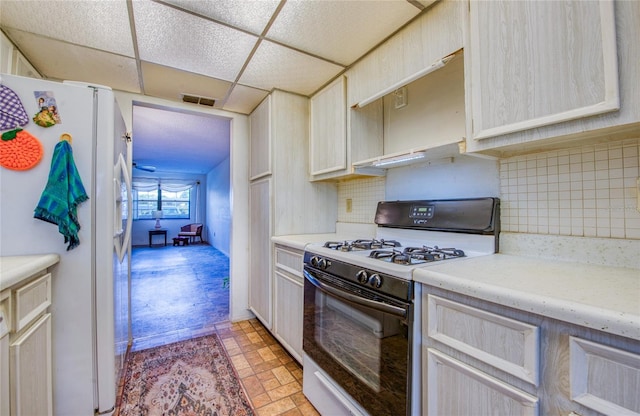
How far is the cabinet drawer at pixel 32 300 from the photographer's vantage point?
1.00 m

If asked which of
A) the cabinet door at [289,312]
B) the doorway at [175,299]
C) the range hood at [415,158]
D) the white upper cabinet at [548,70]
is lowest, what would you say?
the doorway at [175,299]

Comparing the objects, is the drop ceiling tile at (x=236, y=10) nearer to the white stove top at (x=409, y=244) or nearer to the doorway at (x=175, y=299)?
the white stove top at (x=409, y=244)

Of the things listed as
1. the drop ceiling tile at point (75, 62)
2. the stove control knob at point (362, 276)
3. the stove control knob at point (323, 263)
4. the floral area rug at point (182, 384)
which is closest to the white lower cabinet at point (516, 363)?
the stove control knob at point (362, 276)

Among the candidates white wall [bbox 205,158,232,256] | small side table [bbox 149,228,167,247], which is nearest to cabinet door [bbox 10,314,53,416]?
white wall [bbox 205,158,232,256]

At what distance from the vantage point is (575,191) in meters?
1.14

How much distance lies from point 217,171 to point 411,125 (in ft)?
23.0

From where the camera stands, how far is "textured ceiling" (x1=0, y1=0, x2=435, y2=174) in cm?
139

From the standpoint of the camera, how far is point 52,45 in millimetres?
1668

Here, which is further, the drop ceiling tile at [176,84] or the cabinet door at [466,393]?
the drop ceiling tile at [176,84]

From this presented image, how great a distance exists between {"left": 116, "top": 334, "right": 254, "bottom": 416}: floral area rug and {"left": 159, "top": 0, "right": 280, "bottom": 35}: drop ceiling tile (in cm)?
217

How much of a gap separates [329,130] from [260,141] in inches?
31.4

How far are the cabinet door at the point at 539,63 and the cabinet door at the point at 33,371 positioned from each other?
1969mm

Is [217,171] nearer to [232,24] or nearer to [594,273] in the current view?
[232,24]

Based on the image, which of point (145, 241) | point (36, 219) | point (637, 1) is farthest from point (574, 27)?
point (145, 241)
